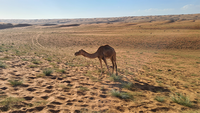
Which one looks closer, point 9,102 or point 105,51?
point 9,102

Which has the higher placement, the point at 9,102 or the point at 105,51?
the point at 105,51

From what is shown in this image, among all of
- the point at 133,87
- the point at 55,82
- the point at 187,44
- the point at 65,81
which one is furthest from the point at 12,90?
the point at 187,44

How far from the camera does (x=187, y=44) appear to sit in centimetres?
2333

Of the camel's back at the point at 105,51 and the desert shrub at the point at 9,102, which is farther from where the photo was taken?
the camel's back at the point at 105,51

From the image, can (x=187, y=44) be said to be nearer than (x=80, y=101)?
No

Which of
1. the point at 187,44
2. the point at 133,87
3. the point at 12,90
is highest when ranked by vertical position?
the point at 187,44

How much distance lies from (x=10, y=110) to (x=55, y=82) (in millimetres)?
2564

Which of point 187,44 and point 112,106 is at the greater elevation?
point 187,44

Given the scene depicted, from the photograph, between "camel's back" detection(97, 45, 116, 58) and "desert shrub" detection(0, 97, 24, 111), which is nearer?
"desert shrub" detection(0, 97, 24, 111)

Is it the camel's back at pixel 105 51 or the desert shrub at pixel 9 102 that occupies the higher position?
→ the camel's back at pixel 105 51

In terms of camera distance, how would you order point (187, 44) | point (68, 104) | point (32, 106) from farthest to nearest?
point (187, 44) → point (68, 104) → point (32, 106)

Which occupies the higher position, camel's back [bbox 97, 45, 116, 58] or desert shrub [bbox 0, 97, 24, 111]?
camel's back [bbox 97, 45, 116, 58]

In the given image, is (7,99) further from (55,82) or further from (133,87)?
(133,87)

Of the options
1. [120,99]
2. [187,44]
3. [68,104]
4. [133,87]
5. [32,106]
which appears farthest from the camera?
[187,44]
